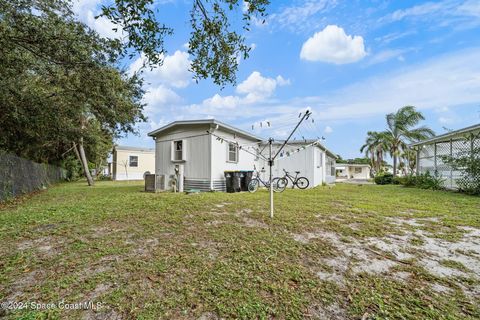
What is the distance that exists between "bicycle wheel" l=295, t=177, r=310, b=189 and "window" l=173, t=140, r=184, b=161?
6082 mm

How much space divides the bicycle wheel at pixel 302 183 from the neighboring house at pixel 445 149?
6712 mm

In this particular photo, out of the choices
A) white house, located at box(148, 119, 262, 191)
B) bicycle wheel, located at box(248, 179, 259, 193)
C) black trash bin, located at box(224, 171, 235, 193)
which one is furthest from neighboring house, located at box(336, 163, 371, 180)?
black trash bin, located at box(224, 171, 235, 193)

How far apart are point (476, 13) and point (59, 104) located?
1109cm

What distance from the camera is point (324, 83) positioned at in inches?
455

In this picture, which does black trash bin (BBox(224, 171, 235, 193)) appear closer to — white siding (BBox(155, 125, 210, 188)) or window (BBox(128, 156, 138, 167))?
white siding (BBox(155, 125, 210, 188))

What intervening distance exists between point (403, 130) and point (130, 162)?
81.7ft

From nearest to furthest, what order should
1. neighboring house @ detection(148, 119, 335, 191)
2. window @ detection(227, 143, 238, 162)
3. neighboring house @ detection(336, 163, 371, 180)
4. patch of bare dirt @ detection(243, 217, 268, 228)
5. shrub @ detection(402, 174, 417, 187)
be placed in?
1. patch of bare dirt @ detection(243, 217, 268, 228)
2. neighboring house @ detection(148, 119, 335, 191)
3. window @ detection(227, 143, 238, 162)
4. shrub @ detection(402, 174, 417, 187)
5. neighboring house @ detection(336, 163, 371, 180)

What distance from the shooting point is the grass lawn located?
1804mm

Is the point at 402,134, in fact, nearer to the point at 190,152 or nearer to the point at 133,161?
the point at 190,152

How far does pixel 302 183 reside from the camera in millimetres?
11945

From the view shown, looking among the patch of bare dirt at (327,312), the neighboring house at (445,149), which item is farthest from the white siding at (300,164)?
the patch of bare dirt at (327,312)

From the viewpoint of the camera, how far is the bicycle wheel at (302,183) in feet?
39.1

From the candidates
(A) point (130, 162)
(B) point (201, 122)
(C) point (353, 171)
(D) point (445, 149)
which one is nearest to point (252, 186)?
(B) point (201, 122)

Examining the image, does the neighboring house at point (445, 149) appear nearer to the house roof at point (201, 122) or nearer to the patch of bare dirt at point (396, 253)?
the patch of bare dirt at point (396, 253)
